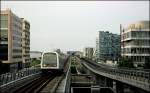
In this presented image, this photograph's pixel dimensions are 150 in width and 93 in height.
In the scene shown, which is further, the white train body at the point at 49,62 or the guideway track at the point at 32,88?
the white train body at the point at 49,62

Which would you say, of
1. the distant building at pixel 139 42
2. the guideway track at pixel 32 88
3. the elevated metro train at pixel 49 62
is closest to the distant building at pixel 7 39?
the distant building at pixel 139 42

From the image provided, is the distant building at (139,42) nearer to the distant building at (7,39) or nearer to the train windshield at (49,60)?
the distant building at (7,39)

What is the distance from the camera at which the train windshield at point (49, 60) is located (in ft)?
147

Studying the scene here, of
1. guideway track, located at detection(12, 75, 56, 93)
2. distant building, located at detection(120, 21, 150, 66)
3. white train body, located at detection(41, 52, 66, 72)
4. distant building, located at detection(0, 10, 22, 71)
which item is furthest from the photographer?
distant building, located at detection(120, 21, 150, 66)

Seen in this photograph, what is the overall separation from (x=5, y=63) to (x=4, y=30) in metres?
9.98

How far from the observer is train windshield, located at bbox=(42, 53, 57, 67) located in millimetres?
44875

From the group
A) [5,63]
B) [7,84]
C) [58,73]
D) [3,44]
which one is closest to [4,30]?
[3,44]

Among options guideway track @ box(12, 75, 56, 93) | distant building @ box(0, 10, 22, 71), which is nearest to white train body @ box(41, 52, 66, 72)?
guideway track @ box(12, 75, 56, 93)

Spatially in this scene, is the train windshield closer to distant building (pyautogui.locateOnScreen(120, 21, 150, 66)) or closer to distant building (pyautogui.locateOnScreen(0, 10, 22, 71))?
distant building (pyautogui.locateOnScreen(0, 10, 22, 71))

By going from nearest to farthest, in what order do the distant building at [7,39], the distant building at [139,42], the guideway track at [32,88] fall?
the guideway track at [32,88], the distant building at [7,39], the distant building at [139,42]

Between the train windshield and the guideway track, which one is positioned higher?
the train windshield

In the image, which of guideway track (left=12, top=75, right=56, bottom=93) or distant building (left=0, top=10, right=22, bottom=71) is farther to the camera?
distant building (left=0, top=10, right=22, bottom=71)

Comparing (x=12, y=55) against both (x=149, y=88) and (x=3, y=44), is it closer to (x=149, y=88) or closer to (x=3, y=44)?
(x=3, y=44)

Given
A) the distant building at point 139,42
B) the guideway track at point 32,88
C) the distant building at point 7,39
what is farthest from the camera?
the distant building at point 139,42
